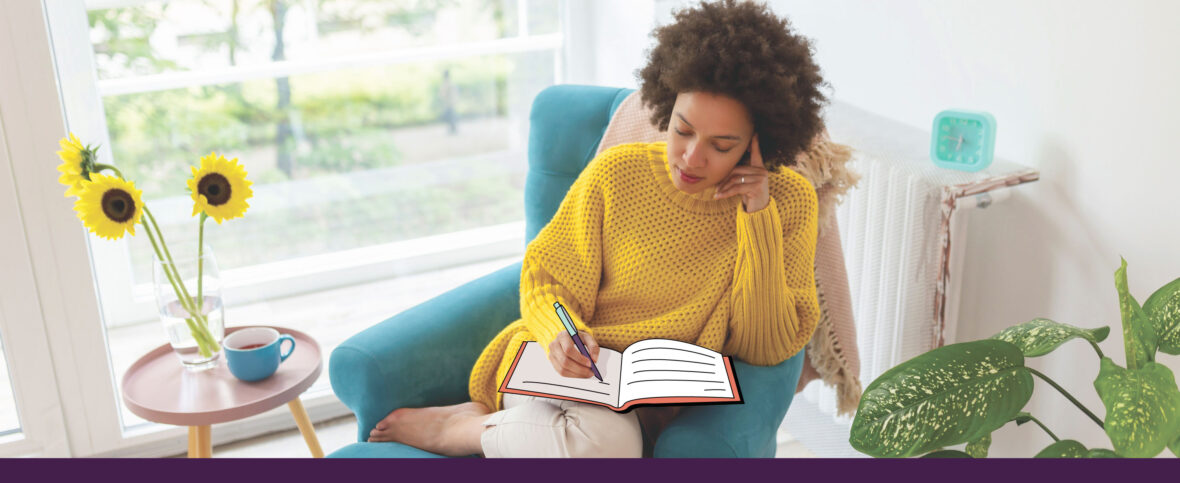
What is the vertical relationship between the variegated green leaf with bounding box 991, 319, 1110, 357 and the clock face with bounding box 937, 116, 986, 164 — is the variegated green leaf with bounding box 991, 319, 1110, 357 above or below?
below

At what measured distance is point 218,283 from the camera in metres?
1.58

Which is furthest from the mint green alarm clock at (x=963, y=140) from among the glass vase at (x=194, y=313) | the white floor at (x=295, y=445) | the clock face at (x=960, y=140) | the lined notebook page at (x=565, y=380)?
the glass vase at (x=194, y=313)

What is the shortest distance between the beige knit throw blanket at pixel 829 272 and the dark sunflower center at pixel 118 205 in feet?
2.54

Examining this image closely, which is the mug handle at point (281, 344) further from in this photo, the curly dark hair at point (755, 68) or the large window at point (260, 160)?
the curly dark hair at point (755, 68)

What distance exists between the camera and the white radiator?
1.46 meters

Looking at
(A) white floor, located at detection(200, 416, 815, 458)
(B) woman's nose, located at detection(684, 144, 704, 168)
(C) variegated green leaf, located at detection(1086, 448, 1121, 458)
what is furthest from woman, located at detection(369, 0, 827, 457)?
(A) white floor, located at detection(200, 416, 815, 458)

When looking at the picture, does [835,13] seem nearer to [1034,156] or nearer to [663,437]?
[1034,156]

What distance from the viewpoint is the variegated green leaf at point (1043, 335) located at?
1.08 m

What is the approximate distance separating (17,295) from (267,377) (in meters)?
0.59

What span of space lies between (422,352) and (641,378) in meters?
0.42

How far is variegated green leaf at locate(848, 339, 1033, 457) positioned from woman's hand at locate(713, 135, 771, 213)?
0.33 m

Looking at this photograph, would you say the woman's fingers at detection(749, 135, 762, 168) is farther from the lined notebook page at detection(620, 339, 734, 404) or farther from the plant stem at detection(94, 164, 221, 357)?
the plant stem at detection(94, 164, 221, 357)

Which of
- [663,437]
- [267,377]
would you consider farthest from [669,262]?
[267,377]

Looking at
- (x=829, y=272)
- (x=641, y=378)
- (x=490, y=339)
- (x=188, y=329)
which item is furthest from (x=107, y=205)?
(x=829, y=272)
